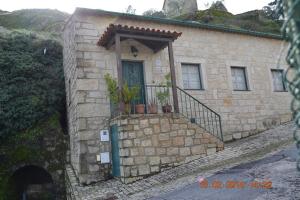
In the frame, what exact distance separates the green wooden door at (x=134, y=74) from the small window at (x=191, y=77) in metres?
1.57

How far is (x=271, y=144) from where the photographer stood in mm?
7891

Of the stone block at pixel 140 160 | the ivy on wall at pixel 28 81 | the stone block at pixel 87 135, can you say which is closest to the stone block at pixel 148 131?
the stone block at pixel 140 160

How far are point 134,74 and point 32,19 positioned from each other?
45.6ft

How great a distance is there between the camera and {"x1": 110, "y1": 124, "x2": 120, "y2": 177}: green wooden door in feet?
24.1

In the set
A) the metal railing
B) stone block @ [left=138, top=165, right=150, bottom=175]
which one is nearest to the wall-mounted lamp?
the metal railing

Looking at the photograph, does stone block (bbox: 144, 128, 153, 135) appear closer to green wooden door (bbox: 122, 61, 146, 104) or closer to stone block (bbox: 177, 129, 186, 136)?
stone block (bbox: 177, 129, 186, 136)

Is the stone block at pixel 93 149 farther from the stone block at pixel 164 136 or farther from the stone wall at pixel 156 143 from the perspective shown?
the stone block at pixel 164 136

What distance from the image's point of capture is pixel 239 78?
433 inches

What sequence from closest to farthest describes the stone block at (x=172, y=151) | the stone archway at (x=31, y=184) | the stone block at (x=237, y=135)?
the stone block at (x=172, y=151)
the stone archway at (x=31, y=184)
the stone block at (x=237, y=135)

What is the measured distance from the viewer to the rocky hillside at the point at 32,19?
742 inches

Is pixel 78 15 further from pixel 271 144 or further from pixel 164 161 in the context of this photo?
pixel 271 144

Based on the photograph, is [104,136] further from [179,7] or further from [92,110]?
[179,7]

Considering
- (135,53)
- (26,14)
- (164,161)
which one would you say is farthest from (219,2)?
(164,161)

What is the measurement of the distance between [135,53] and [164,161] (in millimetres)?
3470
